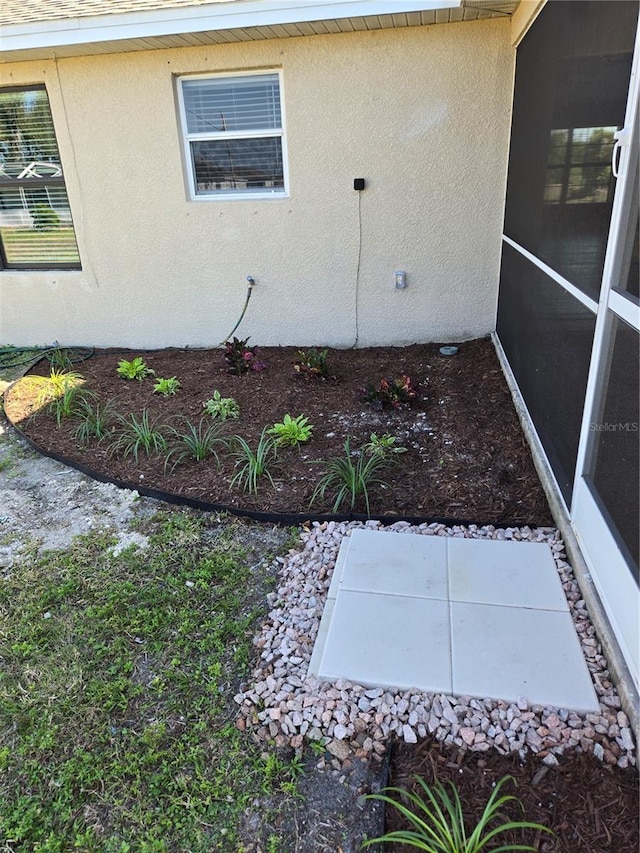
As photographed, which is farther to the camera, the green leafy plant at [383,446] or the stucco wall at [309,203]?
the stucco wall at [309,203]

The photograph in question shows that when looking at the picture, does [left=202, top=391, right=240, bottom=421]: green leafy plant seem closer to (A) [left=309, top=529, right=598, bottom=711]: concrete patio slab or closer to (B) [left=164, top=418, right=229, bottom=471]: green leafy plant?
(B) [left=164, top=418, right=229, bottom=471]: green leafy plant

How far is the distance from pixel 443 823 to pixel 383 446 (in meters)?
2.25

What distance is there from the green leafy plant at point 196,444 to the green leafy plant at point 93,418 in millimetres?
525

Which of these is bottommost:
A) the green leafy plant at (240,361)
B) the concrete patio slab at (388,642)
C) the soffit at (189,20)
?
the concrete patio slab at (388,642)

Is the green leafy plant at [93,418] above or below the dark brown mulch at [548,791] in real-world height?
above

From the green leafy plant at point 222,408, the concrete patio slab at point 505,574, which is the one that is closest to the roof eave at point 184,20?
the green leafy plant at point 222,408

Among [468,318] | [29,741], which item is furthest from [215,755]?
[468,318]

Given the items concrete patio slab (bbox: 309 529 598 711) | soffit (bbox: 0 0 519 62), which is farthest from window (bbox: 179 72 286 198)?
concrete patio slab (bbox: 309 529 598 711)

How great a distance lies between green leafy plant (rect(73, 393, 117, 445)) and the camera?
12.9ft

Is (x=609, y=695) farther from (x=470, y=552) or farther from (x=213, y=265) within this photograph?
(x=213, y=265)

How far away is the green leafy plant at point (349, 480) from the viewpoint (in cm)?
301

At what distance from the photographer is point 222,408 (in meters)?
4.14

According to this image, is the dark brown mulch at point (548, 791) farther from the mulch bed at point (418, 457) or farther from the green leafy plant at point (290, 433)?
the green leafy plant at point (290, 433)

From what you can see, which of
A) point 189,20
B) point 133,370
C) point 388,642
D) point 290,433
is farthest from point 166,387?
point 388,642
